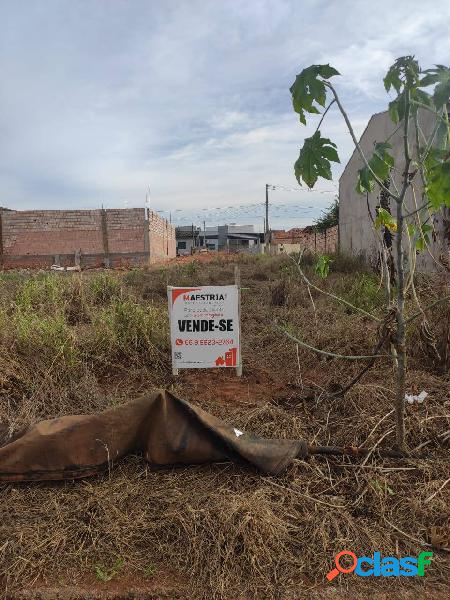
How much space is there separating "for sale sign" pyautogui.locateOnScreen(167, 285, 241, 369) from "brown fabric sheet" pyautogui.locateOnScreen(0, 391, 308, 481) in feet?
4.18

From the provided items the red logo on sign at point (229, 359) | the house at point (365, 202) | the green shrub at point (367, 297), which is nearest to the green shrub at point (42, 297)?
the red logo on sign at point (229, 359)

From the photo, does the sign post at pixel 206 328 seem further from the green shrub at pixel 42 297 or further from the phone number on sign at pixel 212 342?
the green shrub at pixel 42 297

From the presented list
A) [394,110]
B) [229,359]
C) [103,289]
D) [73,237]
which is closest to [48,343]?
[229,359]

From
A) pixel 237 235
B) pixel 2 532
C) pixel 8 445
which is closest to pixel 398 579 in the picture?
pixel 2 532

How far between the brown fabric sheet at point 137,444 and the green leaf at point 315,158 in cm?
139

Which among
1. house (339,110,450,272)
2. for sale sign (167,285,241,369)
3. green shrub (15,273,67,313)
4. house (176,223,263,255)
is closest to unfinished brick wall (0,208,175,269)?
house (339,110,450,272)

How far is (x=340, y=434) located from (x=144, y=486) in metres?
1.23

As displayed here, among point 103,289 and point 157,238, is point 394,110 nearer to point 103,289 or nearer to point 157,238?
point 103,289

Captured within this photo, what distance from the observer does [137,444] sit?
2.67 meters

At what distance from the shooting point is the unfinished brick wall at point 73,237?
63.1ft

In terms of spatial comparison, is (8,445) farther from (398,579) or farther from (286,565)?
(398,579)

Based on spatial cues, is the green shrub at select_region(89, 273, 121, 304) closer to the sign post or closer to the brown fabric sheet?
the sign post

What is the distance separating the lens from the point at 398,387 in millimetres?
2514

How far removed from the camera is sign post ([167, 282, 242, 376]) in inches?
154
